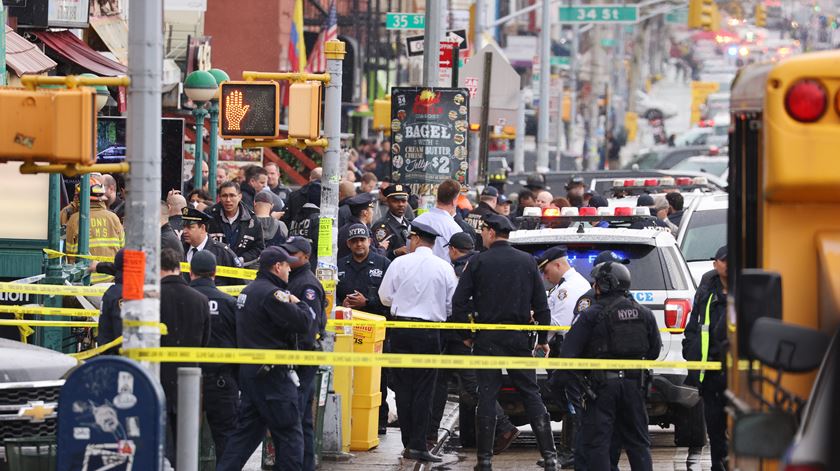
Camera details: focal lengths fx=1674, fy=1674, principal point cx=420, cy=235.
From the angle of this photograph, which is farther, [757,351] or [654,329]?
[654,329]

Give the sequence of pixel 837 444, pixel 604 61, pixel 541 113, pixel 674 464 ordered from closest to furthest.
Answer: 1. pixel 837 444
2. pixel 674 464
3. pixel 541 113
4. pixel 604 61

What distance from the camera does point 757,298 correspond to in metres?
5.87

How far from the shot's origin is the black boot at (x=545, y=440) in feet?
39.2

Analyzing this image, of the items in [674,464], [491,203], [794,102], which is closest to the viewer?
[794,102]

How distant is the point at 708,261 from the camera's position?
56.5ft

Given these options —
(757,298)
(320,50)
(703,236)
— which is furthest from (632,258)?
(320,50)

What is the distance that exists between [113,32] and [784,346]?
22809 millimetres

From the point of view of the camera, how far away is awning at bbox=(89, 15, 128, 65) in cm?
2592

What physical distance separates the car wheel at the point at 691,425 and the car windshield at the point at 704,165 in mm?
23598

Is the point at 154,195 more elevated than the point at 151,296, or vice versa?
the point at 154,195

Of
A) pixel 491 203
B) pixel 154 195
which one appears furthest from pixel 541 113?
pixel 154 195

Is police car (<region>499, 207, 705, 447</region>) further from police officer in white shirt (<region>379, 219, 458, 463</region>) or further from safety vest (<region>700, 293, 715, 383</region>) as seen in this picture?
safety vest (<region>700, 293, 715, 383</region>)

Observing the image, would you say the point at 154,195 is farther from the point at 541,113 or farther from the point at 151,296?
the point at 541,113

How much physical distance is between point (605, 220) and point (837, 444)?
38.5 feet
